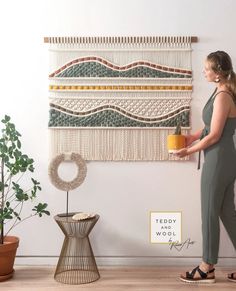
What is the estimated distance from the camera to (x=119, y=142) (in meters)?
2.67

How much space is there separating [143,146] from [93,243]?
0.76 metres

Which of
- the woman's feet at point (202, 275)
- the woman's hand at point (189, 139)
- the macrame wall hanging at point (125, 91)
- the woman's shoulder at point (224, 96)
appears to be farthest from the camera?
the macrame wall hanging at point (125, 91)

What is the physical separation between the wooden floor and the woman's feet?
40 mm

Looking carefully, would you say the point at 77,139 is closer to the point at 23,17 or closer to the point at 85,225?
the point at 85,225

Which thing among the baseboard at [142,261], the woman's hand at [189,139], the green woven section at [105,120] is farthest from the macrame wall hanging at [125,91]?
the baseboard at [142,261]

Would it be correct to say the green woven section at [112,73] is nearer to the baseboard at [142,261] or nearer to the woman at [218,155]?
the woman at [218,155]

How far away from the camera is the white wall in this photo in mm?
2664

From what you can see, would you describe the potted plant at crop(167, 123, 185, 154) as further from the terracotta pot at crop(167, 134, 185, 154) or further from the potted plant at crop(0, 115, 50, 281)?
the potted plant at crop(0, 115, 50, 281)

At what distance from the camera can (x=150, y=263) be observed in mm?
2666

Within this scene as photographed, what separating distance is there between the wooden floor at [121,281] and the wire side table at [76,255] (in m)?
0.07

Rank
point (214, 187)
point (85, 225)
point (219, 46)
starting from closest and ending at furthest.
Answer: point (214, 187) < point (85, 225) < point (219, 46)

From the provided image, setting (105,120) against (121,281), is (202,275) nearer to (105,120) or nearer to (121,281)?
(121,281)

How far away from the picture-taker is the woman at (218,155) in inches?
85.8

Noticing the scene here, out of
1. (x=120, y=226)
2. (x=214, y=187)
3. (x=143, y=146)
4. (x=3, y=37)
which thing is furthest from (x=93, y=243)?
(x=3, y=37)
